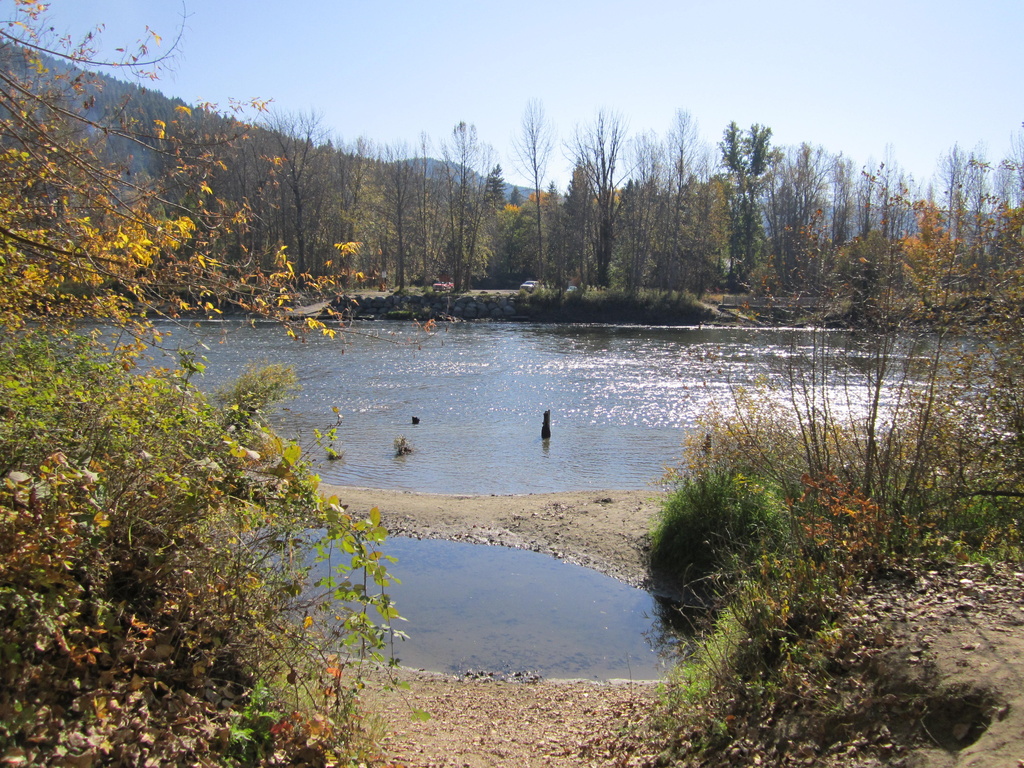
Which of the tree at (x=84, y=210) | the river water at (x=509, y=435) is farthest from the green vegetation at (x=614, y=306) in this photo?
the tree at (x=84, y=210)

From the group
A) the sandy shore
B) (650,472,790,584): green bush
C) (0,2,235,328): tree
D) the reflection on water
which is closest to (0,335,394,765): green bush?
(0,2,235,328): tree

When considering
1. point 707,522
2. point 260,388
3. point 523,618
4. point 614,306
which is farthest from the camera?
point 614,306

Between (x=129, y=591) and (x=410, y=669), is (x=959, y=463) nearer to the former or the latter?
(x=410, y=669)

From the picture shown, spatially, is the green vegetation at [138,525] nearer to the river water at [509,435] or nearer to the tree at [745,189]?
the river water at [509,435]

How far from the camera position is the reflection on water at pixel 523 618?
8.20 metres

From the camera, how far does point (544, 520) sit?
12914mm

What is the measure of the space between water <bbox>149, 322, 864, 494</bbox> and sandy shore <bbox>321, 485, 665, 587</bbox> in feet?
4.38

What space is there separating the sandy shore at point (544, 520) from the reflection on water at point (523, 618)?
1.52 feet

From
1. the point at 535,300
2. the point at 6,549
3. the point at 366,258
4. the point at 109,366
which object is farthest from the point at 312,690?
the point at 366,258

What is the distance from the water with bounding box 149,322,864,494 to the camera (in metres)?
16.9

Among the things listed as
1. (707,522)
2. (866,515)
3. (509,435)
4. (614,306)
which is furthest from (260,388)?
(614,306)

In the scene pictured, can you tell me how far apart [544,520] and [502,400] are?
13.7 metres

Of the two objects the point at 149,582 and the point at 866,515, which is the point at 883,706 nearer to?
the point at 866,515

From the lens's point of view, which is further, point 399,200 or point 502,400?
point 399,200
